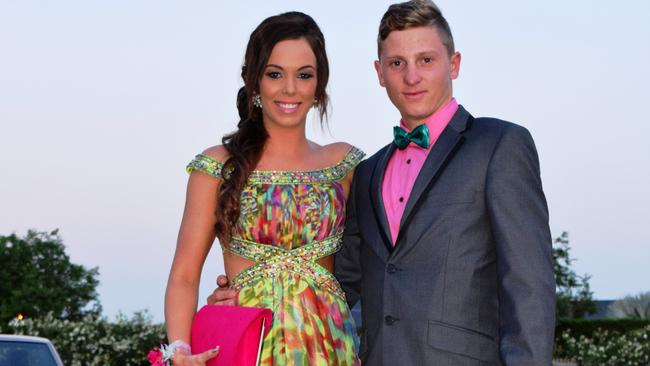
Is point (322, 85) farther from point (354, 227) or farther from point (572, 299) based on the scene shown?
point (572, 299)

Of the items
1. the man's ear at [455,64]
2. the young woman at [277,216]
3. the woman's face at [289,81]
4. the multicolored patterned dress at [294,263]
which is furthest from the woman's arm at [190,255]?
the man's ear at [455,64]

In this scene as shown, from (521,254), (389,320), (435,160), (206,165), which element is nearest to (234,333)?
(389,320)

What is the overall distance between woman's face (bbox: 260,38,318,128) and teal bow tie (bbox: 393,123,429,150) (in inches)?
21.6

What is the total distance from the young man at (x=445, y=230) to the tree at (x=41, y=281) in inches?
1278

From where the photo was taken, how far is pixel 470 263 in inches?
158

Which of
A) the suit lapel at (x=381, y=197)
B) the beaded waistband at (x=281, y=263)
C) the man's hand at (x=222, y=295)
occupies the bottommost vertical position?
the man's hand at (x=222, y=295)

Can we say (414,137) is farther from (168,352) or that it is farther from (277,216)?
(168,352)

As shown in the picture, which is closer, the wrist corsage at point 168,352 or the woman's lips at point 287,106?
the wrist corsage at point 168,352

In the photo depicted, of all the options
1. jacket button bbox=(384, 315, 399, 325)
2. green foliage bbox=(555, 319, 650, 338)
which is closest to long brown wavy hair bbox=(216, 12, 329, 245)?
jacket button bbox=(384, 315, 399, 325)

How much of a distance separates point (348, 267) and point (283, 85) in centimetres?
85

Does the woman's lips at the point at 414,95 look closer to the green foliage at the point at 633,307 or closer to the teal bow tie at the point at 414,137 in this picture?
the teal bow tie at the point at 414,137

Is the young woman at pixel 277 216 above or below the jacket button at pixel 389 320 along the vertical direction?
above

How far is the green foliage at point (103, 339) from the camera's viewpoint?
22.2 m

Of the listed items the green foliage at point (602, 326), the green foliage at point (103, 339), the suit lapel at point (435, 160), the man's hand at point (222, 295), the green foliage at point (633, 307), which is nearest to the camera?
the suit lapel at point (435, 160)
